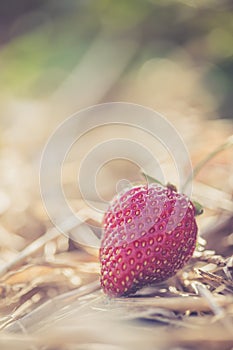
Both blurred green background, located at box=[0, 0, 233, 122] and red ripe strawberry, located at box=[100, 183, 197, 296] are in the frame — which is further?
blurred green background, located at box=[0, 0, 233, 122]

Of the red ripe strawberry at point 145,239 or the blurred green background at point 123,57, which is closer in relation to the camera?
the red ripe strawberry at point 145,239

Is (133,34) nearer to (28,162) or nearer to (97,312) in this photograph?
(28,162)

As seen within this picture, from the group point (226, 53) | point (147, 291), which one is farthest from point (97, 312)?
point (226, 53)

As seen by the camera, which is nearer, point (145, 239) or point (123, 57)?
point (145, 239)
